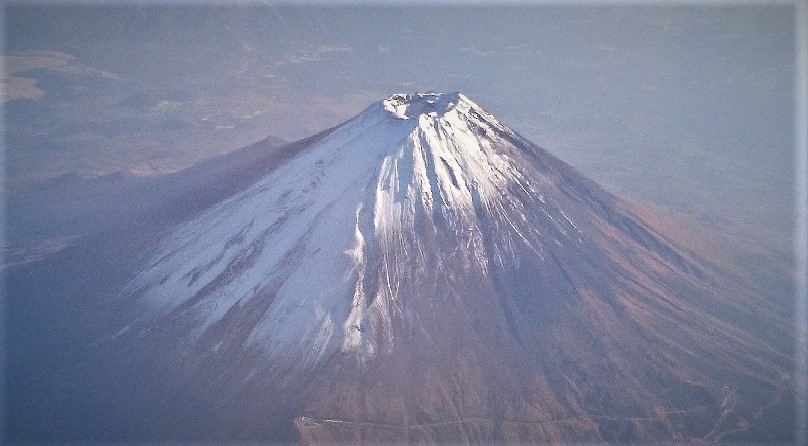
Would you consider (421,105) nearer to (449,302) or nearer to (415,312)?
(449,302)

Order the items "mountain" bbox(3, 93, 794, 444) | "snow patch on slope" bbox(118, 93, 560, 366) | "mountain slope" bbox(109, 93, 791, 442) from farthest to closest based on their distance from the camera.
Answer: "snow patch on slope" bbox(118, 93, 560, 366), "mountain slope" bbox(109, 93, 791, 442), "mountain" bbox(3, 93, 794, 444)

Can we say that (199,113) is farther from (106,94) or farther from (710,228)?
(710,228)

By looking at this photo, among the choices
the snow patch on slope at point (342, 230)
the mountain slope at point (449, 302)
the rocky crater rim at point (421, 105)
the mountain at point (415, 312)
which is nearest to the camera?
the mountain at point (415, 312)

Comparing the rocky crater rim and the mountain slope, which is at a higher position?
the rocky crater rim

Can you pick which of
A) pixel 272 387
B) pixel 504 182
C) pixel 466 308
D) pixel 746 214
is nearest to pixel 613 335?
pixel 466 308

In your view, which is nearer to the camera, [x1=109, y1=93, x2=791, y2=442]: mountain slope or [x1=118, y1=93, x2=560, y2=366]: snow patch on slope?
[x1=109, y1=93, x2=791, y2=442]: mountain slope

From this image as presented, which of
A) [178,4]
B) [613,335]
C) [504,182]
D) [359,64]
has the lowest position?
[613,335]
